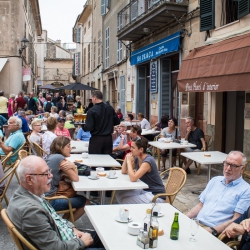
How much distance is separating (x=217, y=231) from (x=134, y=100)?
11900 mm

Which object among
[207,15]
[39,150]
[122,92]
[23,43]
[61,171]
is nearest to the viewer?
Answer: [61,171]

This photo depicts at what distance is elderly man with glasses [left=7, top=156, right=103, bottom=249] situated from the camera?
2.52 metres

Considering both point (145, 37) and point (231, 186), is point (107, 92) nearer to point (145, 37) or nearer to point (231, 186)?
point (145, 37)

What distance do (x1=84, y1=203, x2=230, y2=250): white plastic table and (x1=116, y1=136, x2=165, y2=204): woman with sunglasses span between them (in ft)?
3.38

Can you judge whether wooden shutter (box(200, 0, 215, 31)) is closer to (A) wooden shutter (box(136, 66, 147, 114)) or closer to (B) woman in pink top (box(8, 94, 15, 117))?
(A) wooden shutter (box(136, 66, 147, 114))

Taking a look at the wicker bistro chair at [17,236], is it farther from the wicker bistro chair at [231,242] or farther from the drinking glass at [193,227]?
the wicker bistro chair at [231,242]

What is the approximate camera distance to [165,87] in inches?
492

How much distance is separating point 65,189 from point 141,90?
1083 centimetres

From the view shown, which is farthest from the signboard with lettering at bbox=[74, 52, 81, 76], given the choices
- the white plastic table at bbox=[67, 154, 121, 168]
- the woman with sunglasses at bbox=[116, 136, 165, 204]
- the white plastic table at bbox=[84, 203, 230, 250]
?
the white plastic table at bbox=[84, 203, 230, 250]

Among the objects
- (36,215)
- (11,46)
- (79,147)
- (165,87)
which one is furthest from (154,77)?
(36,215)

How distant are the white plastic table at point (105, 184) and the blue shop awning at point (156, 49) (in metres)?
6.95

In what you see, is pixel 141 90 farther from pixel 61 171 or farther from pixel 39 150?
pixel 61 171

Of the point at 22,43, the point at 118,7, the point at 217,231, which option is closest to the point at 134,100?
the point at 118,7

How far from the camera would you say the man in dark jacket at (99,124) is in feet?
21.3
